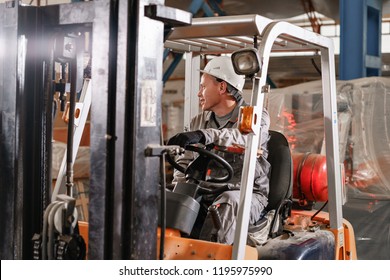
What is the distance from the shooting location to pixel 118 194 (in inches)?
96.3

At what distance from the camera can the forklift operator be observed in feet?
11.0

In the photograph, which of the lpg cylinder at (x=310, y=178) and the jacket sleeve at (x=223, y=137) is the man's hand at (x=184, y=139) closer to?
the jacket sleeve at (x=223, y=137)

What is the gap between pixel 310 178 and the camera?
416 centimetres

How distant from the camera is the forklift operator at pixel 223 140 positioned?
3344 millimetres

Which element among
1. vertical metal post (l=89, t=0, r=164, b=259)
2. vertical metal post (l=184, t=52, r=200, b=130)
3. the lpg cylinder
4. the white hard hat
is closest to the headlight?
vertical metal post (l=89, t=0, r=164, b=259)

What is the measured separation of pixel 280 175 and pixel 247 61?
1154mm

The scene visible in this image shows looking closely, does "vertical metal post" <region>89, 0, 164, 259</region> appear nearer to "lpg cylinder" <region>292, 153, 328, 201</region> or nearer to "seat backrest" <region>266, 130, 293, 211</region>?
"seat backrest" <region>266, 130, 293, 211</region>

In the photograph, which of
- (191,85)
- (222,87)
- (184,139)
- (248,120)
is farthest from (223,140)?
(191,85)

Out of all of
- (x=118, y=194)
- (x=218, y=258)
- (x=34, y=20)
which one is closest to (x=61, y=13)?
(x=34, y=20)

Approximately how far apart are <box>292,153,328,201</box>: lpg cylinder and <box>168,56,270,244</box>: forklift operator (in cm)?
39

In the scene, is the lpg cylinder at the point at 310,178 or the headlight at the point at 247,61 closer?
the headlight at the point at 247,61

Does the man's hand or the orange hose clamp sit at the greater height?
the orange hose clamp

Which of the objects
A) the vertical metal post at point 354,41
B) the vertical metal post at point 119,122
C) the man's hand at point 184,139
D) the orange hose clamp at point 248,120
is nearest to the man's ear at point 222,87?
the man's hand at point 184,139

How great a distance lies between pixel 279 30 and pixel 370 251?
3.25m
